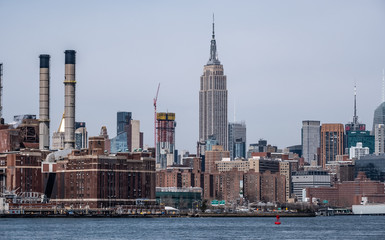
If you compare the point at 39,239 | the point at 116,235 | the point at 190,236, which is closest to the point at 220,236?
the point at 190,236

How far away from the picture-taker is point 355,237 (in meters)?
196

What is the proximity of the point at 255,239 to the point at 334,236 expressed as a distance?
20341 millimetres

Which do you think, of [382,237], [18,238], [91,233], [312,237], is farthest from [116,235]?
[382,237]

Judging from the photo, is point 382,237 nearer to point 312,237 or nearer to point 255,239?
point 312,237

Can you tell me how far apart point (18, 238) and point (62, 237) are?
26.4 feet

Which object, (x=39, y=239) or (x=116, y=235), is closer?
(x=39, y=239)

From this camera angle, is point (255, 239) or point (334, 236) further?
point (334, 236)

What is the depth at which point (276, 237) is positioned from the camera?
193 metres

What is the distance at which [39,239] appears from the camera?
18200 cm

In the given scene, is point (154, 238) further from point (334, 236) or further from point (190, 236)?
point (334, 236)

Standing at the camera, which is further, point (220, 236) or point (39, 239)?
point (220, 236)

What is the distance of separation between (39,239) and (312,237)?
160 ft

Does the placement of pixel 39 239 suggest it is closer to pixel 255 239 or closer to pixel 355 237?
pixel 255 239

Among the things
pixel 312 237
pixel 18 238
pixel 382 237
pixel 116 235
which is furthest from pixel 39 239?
pixel 382 237
